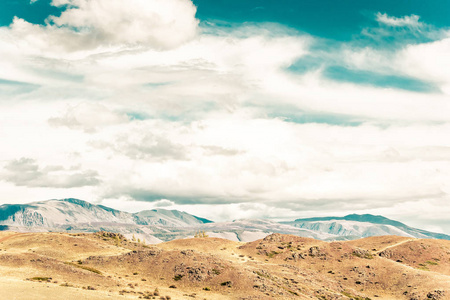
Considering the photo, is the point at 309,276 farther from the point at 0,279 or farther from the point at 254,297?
the point at 0,279

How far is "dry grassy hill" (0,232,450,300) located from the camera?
285ft

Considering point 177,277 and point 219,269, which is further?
point 219,269

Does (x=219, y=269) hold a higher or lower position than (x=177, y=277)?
higher

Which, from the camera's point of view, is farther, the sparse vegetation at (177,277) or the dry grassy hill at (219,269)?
the sparse vegetation at (177,277)

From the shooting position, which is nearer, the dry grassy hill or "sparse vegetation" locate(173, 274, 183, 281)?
the dry grassy hill

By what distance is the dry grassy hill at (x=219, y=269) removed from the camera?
86.8m

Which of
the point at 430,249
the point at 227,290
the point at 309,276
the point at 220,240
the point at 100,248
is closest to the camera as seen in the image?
the point at 227,290

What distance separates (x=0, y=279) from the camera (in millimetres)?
78188

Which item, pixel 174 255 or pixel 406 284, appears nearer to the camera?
pixel 174 255

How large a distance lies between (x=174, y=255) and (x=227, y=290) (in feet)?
88.2

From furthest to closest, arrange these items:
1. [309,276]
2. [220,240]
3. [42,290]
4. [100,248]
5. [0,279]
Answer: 1. [220,240]
2. [100,248]
3. [309,276]
4. [0,279]
5. [42,290]

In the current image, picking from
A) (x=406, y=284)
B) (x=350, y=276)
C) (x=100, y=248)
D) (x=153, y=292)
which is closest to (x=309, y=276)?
(x=350, y=276)

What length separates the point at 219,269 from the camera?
106 metres

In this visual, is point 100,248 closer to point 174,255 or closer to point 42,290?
point 174,255
